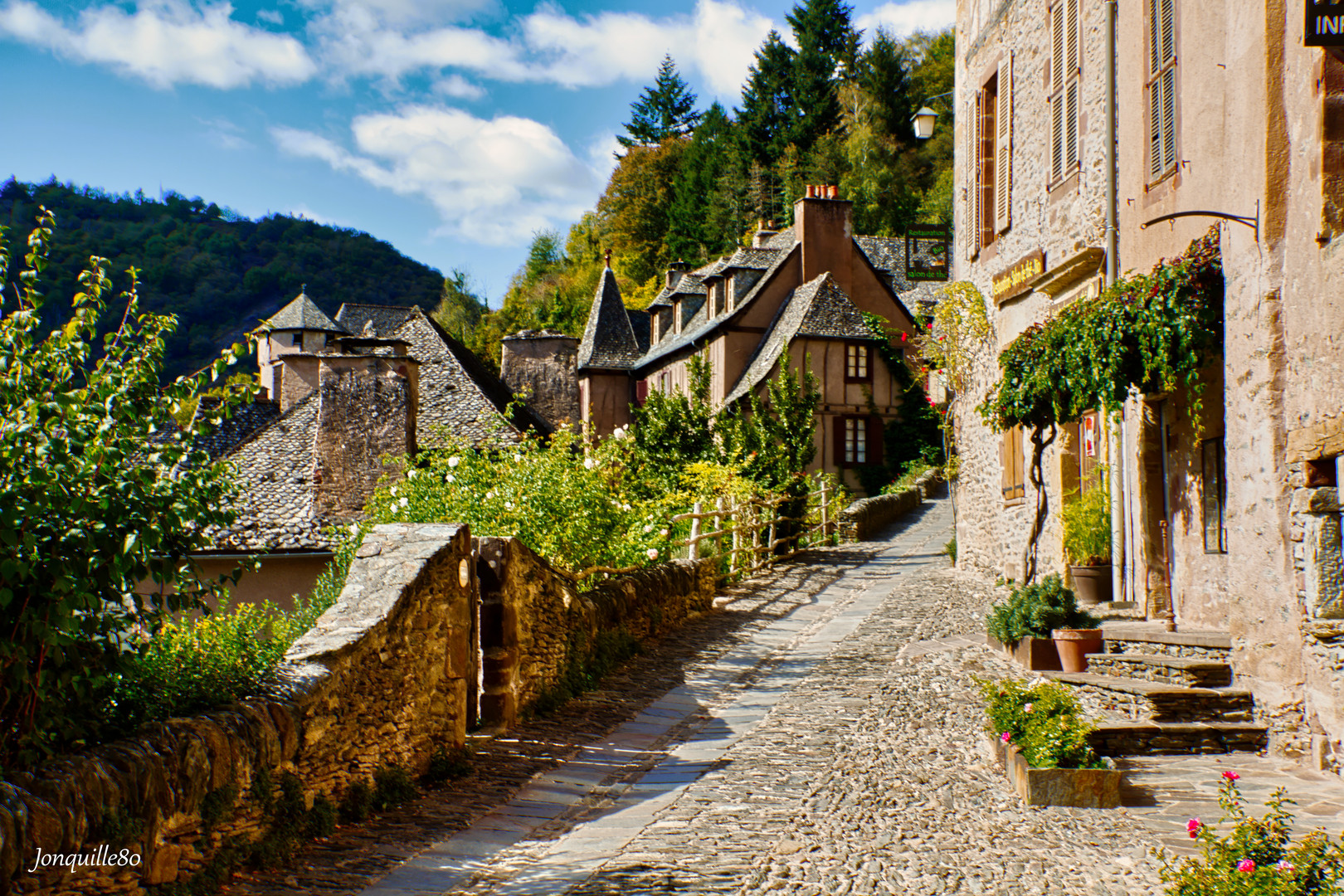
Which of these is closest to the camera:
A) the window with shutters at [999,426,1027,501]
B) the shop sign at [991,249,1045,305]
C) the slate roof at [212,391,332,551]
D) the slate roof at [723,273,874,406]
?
the shop sign at [991,249,1045,305]

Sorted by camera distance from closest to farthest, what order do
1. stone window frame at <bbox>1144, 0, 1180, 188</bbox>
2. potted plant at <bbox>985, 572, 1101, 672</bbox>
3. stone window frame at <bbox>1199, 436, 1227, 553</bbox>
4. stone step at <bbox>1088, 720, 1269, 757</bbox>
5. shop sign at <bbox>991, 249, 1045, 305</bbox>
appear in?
stone step at <bbox>1088, 720, 1269, 757</bbox>
stone window frame at <bbox>1199, 436, 1227, 553</bbox>
potted plant at <bbox>985, 572, 1101, 672</bbox>
stone window frame at <bbox>1144, 0, 1180, 188</bbox>
shop sign at <bbox>991, 249, 1045, 305</bbox>

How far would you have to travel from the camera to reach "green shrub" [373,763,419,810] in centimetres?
582

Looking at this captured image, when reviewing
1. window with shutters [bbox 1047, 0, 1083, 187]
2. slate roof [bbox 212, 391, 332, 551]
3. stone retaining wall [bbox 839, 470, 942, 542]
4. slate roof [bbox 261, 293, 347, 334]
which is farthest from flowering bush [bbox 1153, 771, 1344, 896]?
slate roof [bbox 261, 293, 347, 334]

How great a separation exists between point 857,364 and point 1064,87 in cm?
1900

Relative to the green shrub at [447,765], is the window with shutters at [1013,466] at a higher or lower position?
higher

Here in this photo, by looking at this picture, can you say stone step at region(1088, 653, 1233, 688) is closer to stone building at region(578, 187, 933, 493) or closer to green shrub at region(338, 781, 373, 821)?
green shrub at region(338, 781, 373, 821)

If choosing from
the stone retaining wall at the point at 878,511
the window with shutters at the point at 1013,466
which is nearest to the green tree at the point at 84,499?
the window with shutters at the point at 1013,466

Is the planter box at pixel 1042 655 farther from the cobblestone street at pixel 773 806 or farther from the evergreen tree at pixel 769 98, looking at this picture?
the evergreen tree at pixel 769 98

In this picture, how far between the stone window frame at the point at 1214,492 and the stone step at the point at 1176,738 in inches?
64.5

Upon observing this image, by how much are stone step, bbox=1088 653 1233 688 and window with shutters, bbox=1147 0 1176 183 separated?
388 centimetres

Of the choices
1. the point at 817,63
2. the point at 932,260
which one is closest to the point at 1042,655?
the point at 932,260

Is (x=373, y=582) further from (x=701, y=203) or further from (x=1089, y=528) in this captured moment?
(x=701, y=203)

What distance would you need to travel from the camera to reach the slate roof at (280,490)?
1516cm

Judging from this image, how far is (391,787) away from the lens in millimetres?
5914
